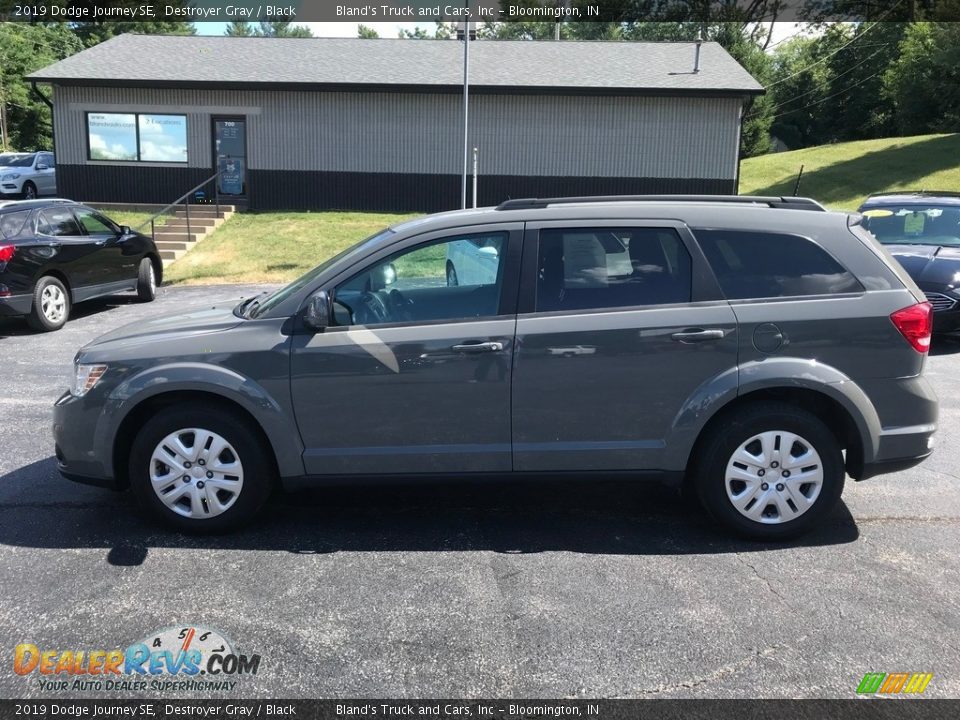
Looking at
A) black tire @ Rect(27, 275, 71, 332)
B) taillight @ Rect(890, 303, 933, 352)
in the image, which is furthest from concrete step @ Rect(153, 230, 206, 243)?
taillight @ Rect(890, 303, 933, 352)

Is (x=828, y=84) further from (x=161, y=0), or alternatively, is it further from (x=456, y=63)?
(x=161, y=0)

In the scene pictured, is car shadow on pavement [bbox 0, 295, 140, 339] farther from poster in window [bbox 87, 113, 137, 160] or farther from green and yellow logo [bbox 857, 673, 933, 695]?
poster in window [bbox 87, 113, 137, 160]

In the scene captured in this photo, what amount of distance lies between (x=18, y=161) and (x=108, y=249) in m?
19.5

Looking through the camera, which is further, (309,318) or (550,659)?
(309,318)

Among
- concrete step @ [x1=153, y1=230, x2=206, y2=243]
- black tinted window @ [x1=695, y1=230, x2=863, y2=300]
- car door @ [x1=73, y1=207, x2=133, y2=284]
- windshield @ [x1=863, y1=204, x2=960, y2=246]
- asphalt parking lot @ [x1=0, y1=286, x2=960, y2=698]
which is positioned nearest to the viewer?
asphalt parking lot @ [x1=0, y1=286, x2=960, y2=698]

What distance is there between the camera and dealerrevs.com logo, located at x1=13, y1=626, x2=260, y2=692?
328 cm

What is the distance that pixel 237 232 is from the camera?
2036 cm

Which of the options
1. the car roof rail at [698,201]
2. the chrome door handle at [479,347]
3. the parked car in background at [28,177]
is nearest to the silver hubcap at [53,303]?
the car roof rail at [698,201]

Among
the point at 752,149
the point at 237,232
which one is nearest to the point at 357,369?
the point at 237,232

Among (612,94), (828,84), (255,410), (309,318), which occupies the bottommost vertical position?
(255,410)

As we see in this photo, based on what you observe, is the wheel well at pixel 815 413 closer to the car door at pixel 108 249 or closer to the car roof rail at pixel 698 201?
the car roof rail at pixel 698 201

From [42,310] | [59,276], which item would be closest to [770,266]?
[42,310]

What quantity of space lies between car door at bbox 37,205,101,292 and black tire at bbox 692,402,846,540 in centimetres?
944

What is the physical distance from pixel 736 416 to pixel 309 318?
226 cm
